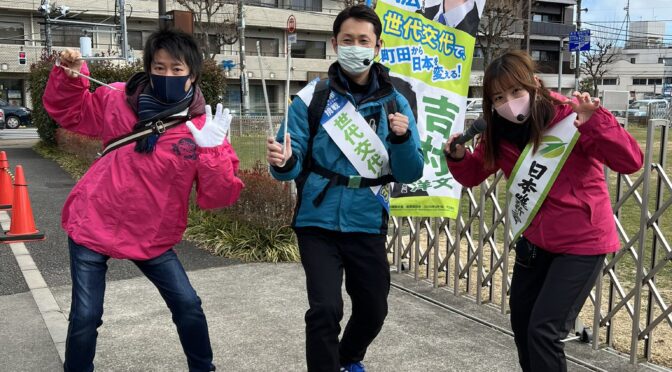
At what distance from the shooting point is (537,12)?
53.6 metres

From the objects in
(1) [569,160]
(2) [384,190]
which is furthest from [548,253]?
(2) [384,190]

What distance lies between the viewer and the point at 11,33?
33750 mm

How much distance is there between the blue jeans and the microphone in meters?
1.44

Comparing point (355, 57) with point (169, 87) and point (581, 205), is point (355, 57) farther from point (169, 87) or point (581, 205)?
point (581, 205)

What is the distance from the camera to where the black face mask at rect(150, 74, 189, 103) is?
2732mm

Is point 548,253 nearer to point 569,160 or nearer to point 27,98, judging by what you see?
point 569,160

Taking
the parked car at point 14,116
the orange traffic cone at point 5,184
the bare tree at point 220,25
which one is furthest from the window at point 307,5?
the orange traffic cone at point 5,184

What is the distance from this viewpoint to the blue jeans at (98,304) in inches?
104

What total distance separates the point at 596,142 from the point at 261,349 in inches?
91.4

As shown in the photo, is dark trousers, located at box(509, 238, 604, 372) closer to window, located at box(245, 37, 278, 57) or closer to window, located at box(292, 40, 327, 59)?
window, located at box(245, 37, 278, 57)

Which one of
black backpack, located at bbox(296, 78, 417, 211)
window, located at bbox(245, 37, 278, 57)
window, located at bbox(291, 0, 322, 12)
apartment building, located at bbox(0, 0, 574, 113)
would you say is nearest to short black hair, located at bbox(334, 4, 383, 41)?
black backpack, located at bbox(296, 78, 417, 211)

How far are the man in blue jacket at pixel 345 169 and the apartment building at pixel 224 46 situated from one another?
25.9 meters

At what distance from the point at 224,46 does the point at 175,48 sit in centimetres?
3836

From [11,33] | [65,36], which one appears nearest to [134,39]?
[65,36]
